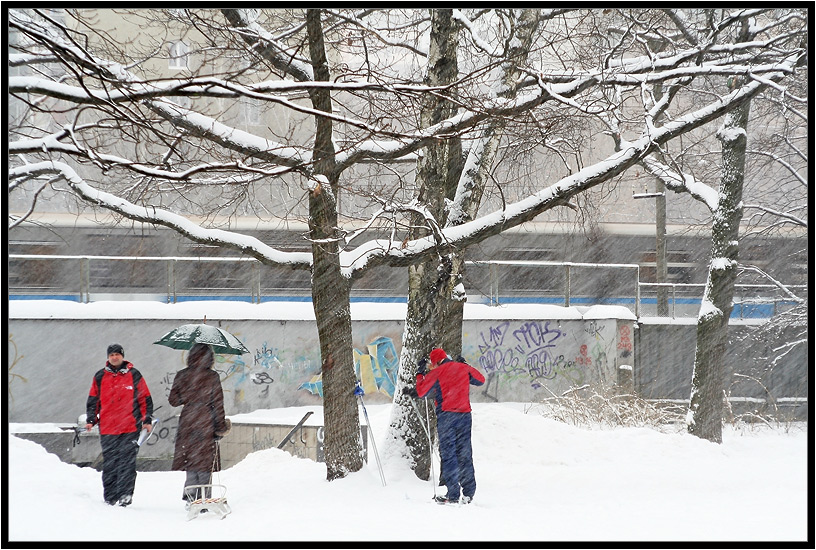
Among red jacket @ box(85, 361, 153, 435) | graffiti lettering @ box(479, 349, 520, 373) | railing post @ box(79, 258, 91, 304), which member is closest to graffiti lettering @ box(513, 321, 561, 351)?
graffiti lettering @ box(479, 349, 520, 373)

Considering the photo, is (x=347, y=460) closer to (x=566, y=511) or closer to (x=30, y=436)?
(x=566, y=511)

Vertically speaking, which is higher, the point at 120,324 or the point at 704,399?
the point at 120,324

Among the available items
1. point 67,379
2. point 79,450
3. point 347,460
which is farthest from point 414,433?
point 67,379

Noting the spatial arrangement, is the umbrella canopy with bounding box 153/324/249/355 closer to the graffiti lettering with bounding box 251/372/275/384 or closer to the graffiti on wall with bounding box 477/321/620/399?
the graffiti lettering with bounding box 251/372/275/384

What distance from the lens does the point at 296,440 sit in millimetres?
10117

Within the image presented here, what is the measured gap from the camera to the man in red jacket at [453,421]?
6.61 m

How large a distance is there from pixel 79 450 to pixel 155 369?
1.93 meters

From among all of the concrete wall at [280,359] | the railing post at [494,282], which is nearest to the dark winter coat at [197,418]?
the concrete wall at [280,359]

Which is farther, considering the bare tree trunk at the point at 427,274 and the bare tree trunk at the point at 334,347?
the bare tree trunk at the point at 427,274

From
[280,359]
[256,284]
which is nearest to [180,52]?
[256,284]

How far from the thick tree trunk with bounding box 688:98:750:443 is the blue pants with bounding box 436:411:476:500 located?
17.7 ft

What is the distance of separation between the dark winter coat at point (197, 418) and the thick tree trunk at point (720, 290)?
754 centimetres

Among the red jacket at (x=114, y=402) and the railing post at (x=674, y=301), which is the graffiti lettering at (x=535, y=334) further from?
the red jacket at (x=114, y=402)

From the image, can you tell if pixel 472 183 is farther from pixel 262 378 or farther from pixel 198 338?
pixel 262 378
